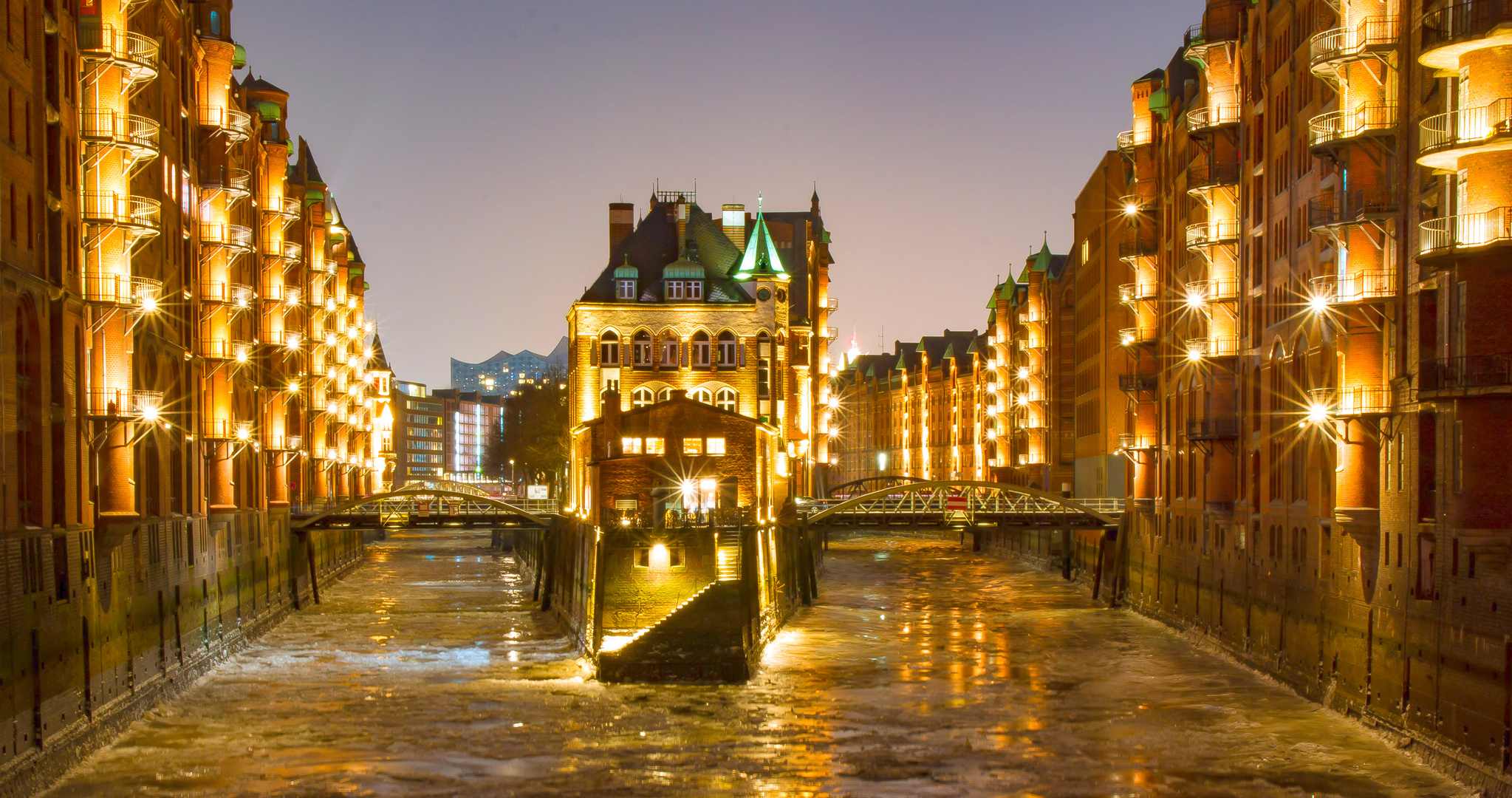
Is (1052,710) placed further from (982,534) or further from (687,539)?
(982,534)

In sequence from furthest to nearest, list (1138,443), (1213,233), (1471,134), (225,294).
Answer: (1138,443) < (225,294) < (1213,233) < (1471,134)

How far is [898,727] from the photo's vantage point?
1583 inches

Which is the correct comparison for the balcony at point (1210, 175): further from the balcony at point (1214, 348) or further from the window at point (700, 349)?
the window at point (700, 349)

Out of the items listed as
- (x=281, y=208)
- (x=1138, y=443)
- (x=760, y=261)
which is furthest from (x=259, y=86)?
(x=1138, y=443)

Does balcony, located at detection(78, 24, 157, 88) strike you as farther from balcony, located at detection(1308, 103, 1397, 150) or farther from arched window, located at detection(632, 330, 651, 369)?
arched window, located at detection(632, 330, 651, 369)

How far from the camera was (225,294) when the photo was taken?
5859 cm

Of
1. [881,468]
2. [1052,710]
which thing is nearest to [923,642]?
[1052,710]

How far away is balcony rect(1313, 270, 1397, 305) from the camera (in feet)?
123

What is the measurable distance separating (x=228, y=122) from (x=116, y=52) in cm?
1767

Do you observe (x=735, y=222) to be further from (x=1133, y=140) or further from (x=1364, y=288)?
(x=1364, y=288)

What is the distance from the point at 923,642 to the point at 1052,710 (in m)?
15.8

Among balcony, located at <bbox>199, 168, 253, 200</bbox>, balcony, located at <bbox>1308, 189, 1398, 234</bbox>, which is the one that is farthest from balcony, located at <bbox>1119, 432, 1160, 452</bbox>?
balcony, located at <bbox>199, 168, 253, 200</bbox>

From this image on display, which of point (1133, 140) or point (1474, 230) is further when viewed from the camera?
point (1133, 140)

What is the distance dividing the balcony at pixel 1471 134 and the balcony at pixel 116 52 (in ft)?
97.1
